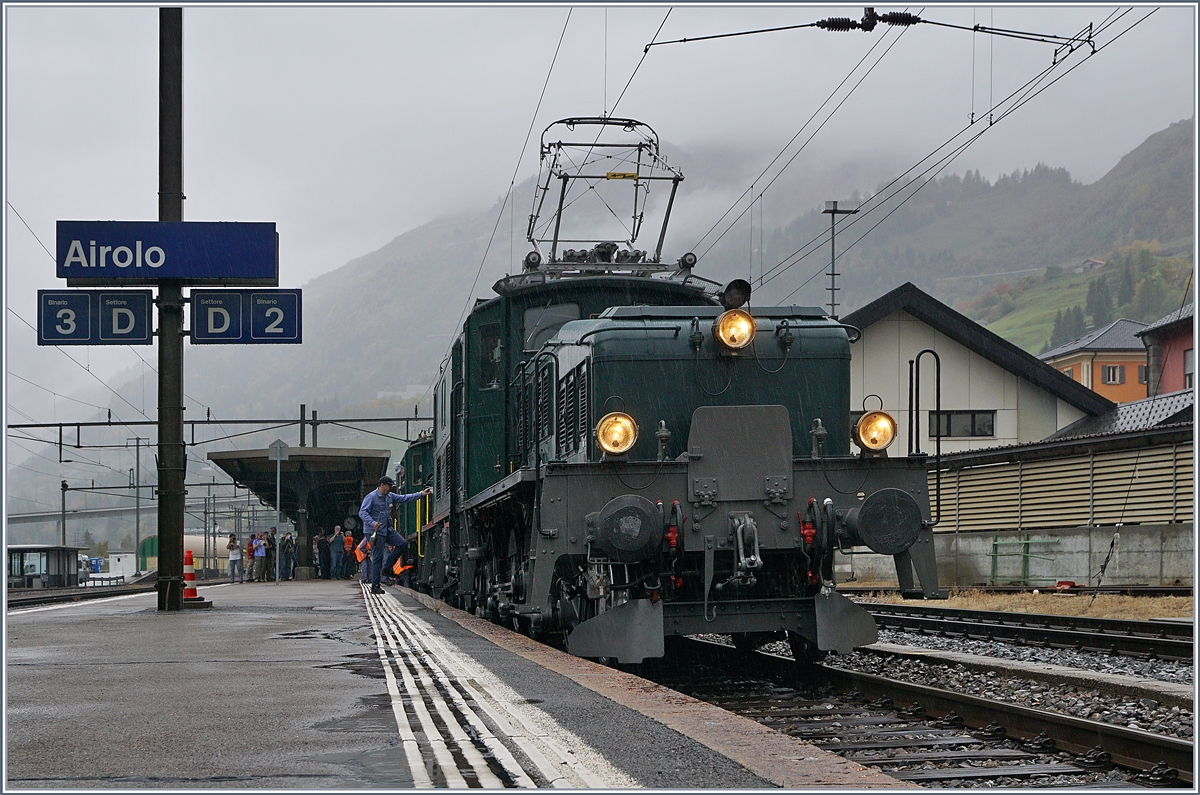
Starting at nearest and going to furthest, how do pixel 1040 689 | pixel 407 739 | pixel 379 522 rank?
pixel 407 739 → pixel 1040 689 → pixel 379 522

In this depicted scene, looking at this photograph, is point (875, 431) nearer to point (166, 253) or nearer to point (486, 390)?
point (486, 390)

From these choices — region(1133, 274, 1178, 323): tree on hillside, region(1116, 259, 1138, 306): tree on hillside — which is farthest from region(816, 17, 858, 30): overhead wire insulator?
region(1116, 259, 1138, 306): tree on hillside

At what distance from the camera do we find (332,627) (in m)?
10.9

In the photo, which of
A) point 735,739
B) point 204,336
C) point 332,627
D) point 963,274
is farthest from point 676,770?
point 963,274

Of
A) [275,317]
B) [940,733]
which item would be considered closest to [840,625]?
[940,733]

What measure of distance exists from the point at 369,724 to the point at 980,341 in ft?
97.3

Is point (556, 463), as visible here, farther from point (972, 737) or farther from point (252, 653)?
point (972, 737)

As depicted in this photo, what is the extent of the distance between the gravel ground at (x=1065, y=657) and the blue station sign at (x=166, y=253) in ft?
25.5

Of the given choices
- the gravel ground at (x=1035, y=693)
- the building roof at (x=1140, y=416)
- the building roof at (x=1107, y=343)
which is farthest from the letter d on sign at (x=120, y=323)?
the building roof at (x=1107, y=343)

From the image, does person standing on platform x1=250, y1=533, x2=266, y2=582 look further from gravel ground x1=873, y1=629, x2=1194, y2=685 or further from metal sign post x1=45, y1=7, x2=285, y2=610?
gravel ground x1=873, y1=629, x2=1194, y2=685

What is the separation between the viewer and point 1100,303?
124 metres

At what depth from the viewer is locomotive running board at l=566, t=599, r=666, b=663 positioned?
8133mm

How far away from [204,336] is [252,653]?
23.2 feet

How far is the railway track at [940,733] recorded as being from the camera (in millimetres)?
5516
